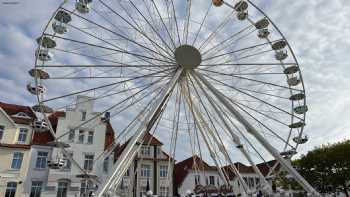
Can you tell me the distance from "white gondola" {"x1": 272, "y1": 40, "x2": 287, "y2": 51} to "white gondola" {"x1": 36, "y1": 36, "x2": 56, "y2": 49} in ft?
47.7

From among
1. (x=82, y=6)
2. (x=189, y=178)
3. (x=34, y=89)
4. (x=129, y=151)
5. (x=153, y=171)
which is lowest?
(x=129, y=151)

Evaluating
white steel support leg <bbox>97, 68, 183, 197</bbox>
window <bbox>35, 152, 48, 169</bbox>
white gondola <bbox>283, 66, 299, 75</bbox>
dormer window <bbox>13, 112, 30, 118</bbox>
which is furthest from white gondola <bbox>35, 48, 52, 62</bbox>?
dormer window <bbox>13, 112, 30, 118</bbox>

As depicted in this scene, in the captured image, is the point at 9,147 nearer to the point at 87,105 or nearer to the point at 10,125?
the point at 10,125

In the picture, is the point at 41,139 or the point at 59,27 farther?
the point at 41,139

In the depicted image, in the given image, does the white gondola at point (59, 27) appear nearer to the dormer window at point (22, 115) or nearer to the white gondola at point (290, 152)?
the white gondola at point (290, 152)

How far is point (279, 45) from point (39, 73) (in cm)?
1576

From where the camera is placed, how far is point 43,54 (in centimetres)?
1709

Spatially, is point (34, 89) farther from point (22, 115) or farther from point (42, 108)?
point (22, 115)

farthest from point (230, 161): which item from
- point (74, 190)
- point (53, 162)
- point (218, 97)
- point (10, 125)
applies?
point (10, 125)

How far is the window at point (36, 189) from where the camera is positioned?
89.6 ft

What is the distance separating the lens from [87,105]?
32719 mm

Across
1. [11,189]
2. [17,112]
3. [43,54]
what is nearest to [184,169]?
[11,189]

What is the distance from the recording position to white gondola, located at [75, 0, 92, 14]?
17.6 m

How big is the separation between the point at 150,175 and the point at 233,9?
2199cm
